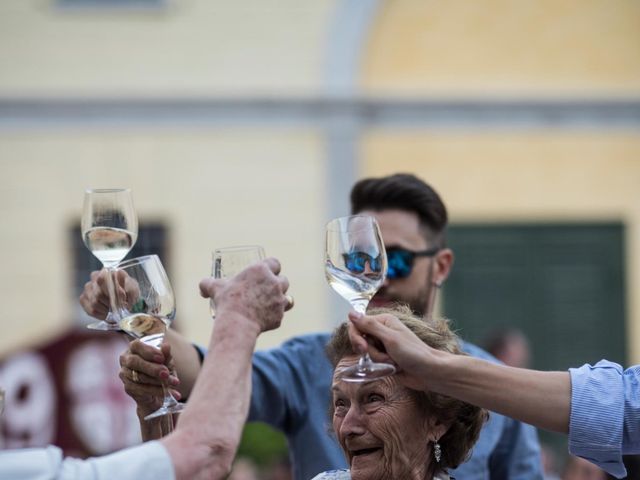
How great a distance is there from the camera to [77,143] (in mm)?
11664

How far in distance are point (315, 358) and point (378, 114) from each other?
7.87 meters

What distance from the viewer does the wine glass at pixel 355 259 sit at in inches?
126

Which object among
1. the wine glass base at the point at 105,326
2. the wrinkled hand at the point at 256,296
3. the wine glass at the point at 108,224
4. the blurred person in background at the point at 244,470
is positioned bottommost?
the blurred person in background at the point at 244,470

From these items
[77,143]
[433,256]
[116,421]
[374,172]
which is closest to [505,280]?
[374,172]

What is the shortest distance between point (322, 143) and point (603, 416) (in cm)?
887

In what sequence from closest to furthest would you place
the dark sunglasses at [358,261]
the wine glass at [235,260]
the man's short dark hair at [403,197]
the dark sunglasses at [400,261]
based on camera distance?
the wine glass at [235,260] → the dark sunglasses at [358,261] → the dark sunglasses at [400,261] → the man's short dark hair at [403,197]

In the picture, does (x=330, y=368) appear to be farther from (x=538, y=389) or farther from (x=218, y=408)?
(x=218, y=408)

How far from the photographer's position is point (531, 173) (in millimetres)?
12344

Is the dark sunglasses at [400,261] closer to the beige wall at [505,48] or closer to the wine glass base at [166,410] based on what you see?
the wine glass base at [166,410]

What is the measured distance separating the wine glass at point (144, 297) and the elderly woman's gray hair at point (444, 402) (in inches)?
18.5

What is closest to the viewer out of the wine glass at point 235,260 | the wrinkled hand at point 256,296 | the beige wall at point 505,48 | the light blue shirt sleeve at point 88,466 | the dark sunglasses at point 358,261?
the light blue shirt sleeve at point 88,466

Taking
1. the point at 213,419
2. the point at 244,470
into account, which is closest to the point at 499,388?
the point at 213,419

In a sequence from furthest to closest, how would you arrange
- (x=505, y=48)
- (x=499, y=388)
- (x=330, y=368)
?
(x=505, y=48)
(x=330, y=368)
(x=499, y=388)

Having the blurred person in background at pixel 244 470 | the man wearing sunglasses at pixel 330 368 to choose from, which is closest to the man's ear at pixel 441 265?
the man wearing sunglasses at pixel 330 368
